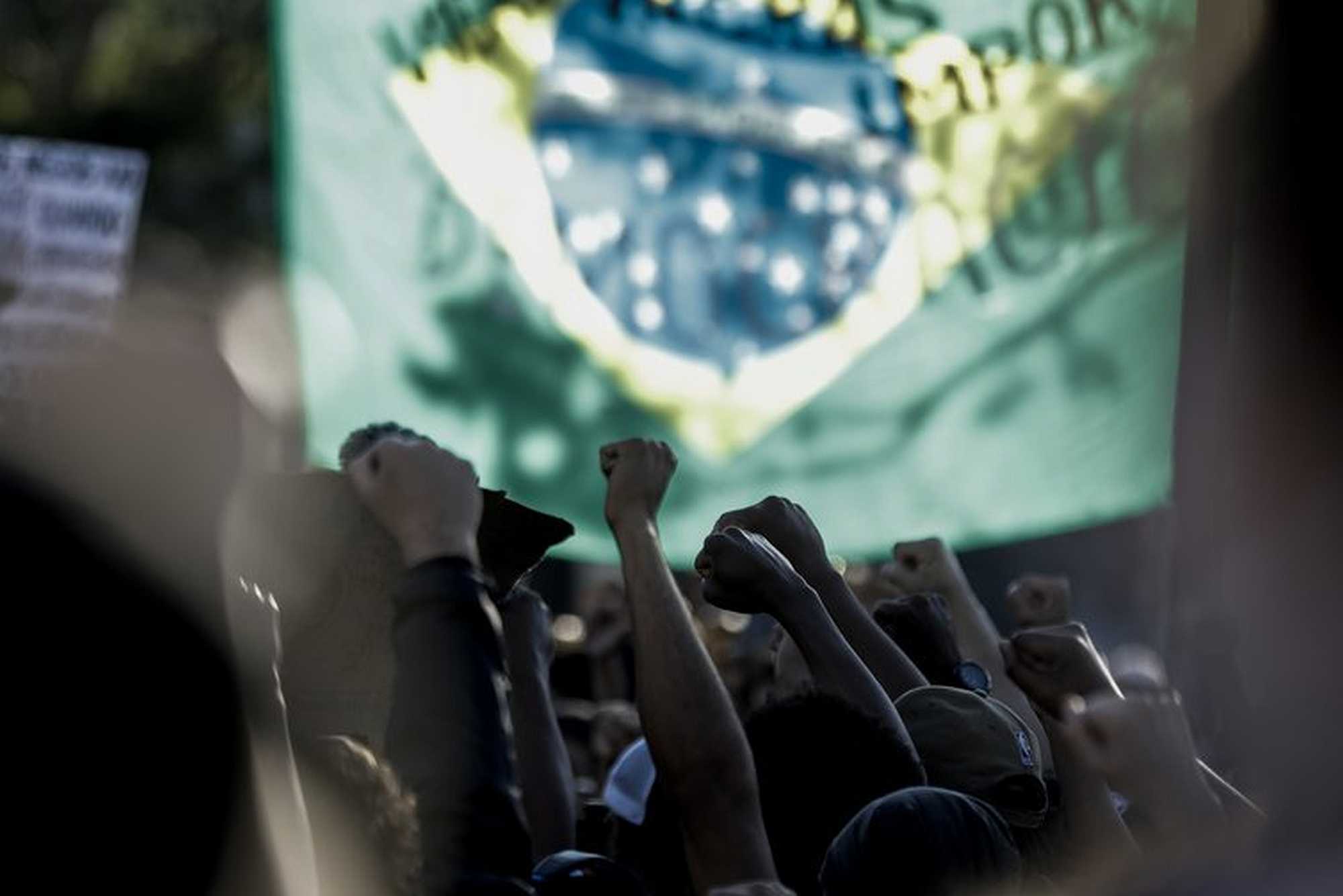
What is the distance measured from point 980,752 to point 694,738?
614mm

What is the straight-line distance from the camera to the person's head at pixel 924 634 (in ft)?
13.4

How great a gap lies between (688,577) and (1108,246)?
3281mm

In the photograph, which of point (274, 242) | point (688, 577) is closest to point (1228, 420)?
point (688, 577)

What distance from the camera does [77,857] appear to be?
2.21 metres

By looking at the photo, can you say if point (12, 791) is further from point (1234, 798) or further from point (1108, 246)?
point (1108, 246)

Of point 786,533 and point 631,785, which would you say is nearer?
point 631,785

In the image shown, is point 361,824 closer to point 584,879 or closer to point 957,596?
point 584,879

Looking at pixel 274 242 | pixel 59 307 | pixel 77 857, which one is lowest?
pixel 274 242

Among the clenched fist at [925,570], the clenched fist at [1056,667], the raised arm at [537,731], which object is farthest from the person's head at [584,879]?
the clenched fist at [925,570]

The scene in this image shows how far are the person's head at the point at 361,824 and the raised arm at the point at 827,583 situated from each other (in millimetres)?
1102

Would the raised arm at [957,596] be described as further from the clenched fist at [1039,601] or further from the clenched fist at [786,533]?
the clenched fist at [786,533]

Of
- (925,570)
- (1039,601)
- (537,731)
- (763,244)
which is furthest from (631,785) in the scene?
(763,244)

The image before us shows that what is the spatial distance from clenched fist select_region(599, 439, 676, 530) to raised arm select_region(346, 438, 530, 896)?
2.10ft

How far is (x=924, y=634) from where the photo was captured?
4.14 metres
